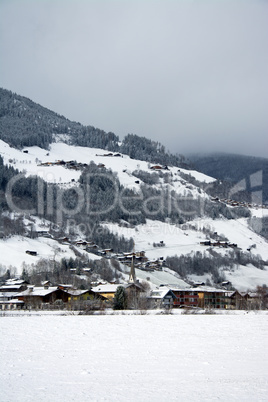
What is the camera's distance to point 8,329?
3359 cm

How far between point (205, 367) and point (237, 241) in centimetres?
18437

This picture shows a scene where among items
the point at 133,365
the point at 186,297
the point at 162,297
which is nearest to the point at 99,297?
the point at 162,297

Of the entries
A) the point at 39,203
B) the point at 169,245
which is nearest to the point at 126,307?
the point at 169,245

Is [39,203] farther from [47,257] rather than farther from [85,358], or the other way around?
[85,358]

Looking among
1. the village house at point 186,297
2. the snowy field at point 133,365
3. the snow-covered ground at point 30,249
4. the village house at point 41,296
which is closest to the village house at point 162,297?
the village house at point 186,297

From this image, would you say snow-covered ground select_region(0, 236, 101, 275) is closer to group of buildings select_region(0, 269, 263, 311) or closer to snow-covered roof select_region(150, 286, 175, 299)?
group of buildings select_region(0, 269, 263, 311)

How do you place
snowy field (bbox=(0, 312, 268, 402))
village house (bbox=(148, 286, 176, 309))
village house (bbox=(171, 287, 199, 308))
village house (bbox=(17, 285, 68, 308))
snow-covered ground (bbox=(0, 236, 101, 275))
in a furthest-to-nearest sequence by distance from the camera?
snow-covered ground (bbox=(0, 236, 101, 275)), village house (bbox=(171, 287, 199, 308)), village house (bbox=(148, 286, 176, 309)), village house (bbox=(17, 285, 68, 308)), snowy field (bbox=(0, 312, 268, 402))

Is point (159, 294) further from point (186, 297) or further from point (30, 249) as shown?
point (30, 249)

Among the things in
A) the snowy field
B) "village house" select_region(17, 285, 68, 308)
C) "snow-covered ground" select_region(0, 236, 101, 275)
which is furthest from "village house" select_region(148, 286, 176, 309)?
the snowy field

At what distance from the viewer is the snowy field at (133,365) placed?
48.9ft

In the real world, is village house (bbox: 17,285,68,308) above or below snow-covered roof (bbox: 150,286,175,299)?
above

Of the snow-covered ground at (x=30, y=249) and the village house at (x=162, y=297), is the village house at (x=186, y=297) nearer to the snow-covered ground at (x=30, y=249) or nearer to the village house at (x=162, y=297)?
the village house at (x=162, y=297)

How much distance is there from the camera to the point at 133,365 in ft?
64.4

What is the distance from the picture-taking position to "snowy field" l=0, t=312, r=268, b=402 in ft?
48.9
